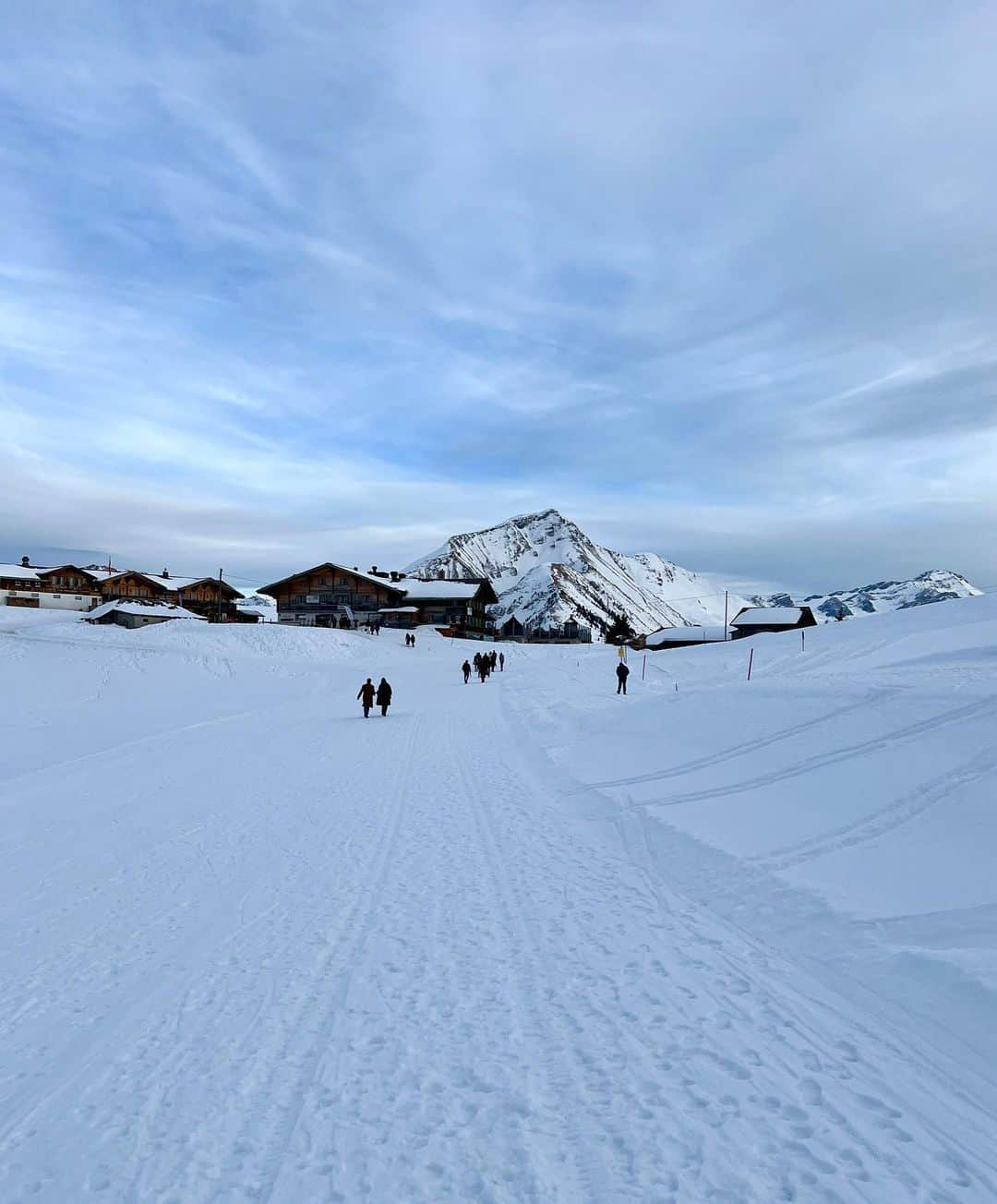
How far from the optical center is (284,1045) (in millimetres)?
4492

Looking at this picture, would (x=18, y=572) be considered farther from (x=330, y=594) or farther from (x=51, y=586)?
(x=330, y=594)

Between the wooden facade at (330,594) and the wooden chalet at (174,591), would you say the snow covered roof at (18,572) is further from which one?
the wooden facade at (330,594)

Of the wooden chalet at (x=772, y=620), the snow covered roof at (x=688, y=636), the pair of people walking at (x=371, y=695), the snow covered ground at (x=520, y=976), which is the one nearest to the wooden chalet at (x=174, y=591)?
the snow covered roof at (x=688, y=636)

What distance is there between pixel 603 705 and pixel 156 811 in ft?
52.7

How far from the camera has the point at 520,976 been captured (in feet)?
18.0

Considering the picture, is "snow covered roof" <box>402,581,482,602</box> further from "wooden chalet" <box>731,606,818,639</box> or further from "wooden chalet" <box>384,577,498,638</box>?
"wooden chalet" <box>731,606,818,639</box>

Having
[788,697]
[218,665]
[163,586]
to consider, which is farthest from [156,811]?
[163,586]

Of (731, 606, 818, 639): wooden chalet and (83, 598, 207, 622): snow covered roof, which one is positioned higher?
(731, 606, 818, 639): wooden chalet

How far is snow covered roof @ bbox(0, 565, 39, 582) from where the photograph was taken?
264 ft

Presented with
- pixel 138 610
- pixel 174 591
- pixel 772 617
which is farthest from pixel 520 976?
pixel 174 591

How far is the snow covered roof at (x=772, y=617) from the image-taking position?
79.1m

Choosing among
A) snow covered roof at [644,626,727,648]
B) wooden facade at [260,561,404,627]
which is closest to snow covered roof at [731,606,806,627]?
snow covered roof at [644,626,727,648]

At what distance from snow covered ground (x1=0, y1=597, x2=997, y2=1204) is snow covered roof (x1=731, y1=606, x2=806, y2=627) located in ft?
225

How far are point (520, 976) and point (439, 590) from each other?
76639mm
